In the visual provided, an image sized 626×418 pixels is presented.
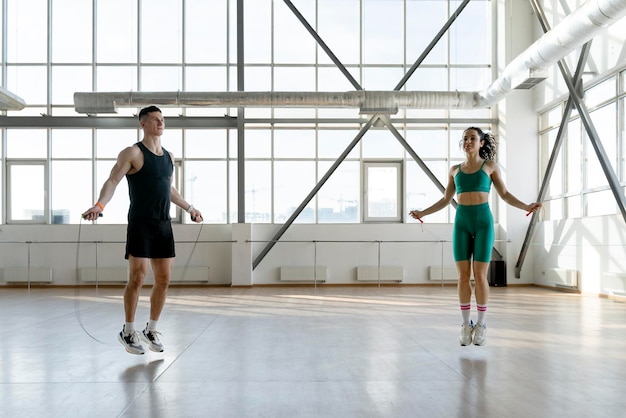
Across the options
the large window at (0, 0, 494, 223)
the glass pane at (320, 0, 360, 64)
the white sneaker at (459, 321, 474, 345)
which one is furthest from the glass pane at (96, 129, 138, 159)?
the white sneaker at (459, 321, 474, 345)

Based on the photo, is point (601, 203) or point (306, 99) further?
point (306, 99)

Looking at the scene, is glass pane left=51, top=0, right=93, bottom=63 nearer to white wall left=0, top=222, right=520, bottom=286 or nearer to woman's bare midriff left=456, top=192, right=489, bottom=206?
white wall left=0, top=222, right=520, bottom=286

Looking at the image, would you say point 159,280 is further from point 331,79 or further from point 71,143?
point 71,143

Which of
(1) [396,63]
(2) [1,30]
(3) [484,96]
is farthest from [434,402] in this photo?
(2) [1,30]

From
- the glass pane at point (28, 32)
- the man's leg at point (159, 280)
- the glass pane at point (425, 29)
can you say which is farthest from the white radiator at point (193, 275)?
the man's leg at point (159, 280)

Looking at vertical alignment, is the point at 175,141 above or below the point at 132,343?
above

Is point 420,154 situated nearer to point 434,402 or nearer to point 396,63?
point 396,63

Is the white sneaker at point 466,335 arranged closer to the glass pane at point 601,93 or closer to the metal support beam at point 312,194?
the glass pane at point 601,93

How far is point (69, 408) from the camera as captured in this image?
272 centimetres

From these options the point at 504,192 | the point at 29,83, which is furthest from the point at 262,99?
the point at 504,192

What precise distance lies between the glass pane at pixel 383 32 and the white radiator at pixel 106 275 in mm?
6971

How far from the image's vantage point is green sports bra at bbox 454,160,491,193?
4543 mm

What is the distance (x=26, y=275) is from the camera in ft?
43.2

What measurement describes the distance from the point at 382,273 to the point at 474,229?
879 cm
